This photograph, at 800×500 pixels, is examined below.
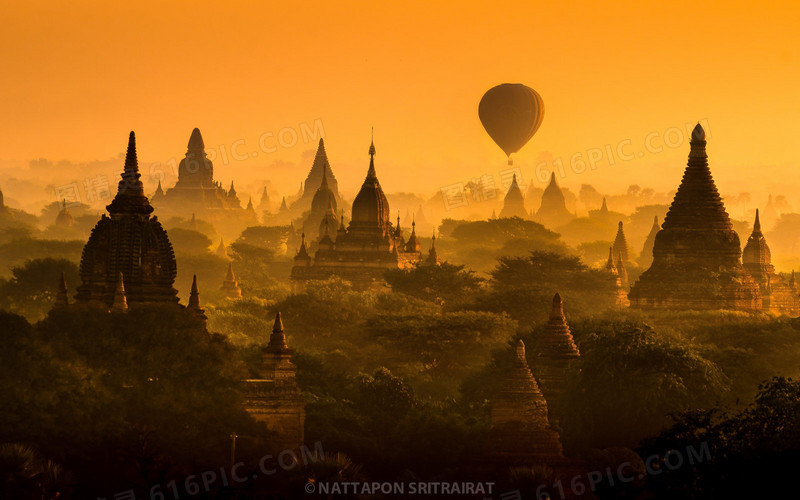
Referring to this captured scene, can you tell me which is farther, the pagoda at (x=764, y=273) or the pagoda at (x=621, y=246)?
the pagoda at (x=621, y=246)

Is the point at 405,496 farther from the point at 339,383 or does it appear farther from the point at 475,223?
the point at 475,223

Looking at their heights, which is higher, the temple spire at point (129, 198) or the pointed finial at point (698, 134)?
the pointed finial at point (698, 134)

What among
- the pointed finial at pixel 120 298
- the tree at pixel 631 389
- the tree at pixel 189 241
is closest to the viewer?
the tree at pixel 631 389

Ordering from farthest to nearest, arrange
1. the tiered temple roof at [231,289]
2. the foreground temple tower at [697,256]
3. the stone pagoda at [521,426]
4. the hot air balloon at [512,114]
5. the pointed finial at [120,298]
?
the hot air balloon at [512,114], the tiered temple roof at [231,289], the foreground temple tower at [697,256], the pointed finial at [120,298], the stone pagoda at [521,426]

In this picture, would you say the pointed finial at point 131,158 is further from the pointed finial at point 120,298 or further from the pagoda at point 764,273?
the pagoda at point 764,273

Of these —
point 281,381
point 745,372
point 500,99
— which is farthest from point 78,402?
point 500,99

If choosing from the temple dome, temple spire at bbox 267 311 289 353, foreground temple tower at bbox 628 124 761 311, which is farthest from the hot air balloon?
temple spire at bbox 267 311 289 353

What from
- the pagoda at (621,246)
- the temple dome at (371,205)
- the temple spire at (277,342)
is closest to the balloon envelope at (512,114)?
the pagoda at (621,246)
